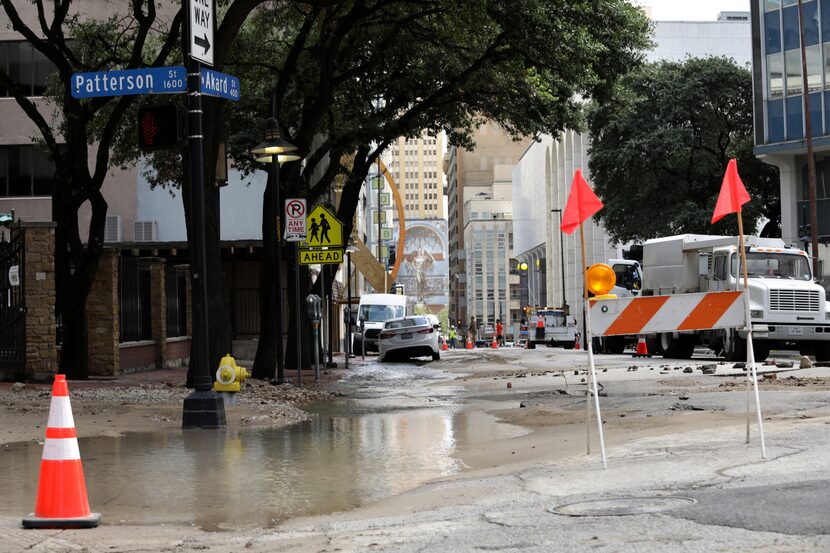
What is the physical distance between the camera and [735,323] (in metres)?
9.48

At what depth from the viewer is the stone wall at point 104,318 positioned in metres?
22.7

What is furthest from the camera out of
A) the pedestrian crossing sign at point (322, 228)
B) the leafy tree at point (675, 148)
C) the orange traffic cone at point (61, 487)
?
the leafy tree at point (675, 148)

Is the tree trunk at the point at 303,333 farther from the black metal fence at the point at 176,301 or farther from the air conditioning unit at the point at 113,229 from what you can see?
the air conditioning unit at the point at 113,229

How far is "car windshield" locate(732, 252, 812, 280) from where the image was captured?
27.0 meters

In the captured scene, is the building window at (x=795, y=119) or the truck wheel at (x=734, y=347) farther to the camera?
the building window at (x=795, y=119)

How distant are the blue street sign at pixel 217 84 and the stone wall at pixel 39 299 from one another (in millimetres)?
7361

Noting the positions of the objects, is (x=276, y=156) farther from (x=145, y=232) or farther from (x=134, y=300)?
(x=145, y=232)

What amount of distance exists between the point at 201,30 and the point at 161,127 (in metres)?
1.19

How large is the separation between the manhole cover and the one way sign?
24.9 feet

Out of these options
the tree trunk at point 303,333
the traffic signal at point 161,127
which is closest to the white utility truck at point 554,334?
the tree trunk at point 303,333

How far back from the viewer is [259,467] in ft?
30.3

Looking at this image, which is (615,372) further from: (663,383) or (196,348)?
(196,348)

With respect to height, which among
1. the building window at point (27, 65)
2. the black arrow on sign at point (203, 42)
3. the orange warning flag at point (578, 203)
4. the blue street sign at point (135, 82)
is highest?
the building window at point (27, 65)

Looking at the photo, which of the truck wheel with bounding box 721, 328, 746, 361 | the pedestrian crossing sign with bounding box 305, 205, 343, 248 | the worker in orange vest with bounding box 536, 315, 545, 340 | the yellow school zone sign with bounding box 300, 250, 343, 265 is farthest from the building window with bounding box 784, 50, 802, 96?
the pedestrian crossing sign with bounding box 305, 205, 343, 248
